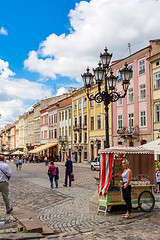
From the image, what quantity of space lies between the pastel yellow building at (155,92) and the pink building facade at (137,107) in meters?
0.54

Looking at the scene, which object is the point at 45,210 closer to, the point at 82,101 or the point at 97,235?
the point at 97,235

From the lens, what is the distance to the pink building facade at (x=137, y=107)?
31891 mm

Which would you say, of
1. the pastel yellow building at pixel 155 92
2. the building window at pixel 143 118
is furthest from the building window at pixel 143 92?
the building window at pixel 143 118

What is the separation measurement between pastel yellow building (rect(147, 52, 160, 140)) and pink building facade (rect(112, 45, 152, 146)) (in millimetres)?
542

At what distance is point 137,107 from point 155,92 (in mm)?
3635

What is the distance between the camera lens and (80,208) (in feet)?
31.7

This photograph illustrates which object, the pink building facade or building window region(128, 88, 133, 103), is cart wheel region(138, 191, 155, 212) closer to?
the pink building facade

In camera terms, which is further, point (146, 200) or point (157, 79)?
point (157, 79)

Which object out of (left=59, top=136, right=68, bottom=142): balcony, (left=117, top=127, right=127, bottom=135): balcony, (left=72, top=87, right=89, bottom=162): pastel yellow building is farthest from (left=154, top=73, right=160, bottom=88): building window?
(left=59, top=136, right=68, bottom=142): balcony

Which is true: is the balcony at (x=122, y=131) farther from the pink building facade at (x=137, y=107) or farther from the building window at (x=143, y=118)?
the building window at (x=143, y=118)

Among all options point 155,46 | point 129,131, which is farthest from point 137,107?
point 155,46

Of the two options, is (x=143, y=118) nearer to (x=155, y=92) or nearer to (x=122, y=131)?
(x=122, y=131)

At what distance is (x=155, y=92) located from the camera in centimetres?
3070

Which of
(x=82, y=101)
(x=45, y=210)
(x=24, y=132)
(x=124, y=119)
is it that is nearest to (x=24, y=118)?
(x=24, y=132)
